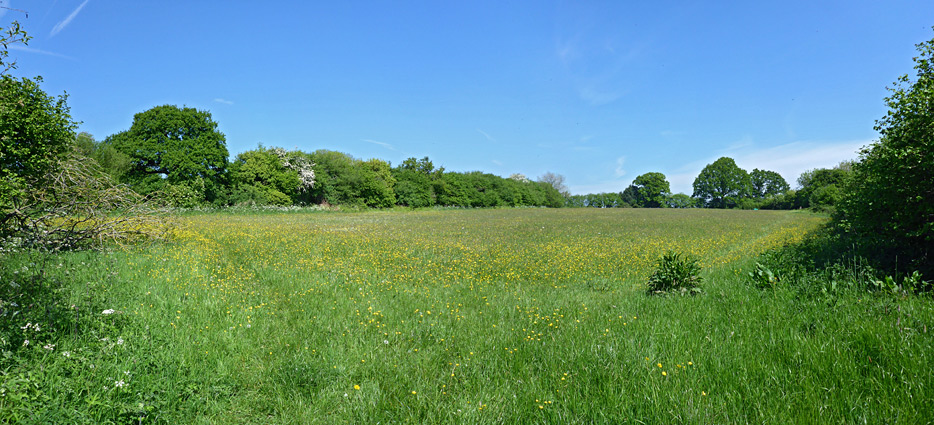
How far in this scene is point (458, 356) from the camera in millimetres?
4871

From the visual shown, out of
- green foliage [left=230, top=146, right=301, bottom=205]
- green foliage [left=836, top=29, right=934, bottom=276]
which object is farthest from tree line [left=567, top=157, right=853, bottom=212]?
green foliage [left=230, top=146, right=301, bottom=205]

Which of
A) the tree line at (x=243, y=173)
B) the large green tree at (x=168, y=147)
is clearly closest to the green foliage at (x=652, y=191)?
the tree line at (x=243, y=173)

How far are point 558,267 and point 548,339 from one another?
20.0 feet

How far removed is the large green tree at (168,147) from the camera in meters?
36.3

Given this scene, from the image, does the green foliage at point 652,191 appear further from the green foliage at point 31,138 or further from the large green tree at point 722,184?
the green foliage at point 31,138

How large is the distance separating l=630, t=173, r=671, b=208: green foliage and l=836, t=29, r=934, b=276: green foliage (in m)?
128

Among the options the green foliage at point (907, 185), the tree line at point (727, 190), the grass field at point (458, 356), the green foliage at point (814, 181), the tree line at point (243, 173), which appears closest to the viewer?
the grass field at point (458, 356)

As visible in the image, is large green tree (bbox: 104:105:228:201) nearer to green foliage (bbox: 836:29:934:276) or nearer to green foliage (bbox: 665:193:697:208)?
green foliage (bbox: 836:29:934:276)

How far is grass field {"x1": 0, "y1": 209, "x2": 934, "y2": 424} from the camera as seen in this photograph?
3.35 metres

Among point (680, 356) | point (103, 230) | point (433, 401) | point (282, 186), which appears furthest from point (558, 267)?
point (282, 186)

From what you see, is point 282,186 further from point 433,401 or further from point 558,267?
point 433,401

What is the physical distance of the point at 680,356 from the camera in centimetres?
428

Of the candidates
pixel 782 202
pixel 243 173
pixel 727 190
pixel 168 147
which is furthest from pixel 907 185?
pixel 727 190

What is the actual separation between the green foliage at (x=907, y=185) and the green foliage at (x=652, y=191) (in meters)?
128
